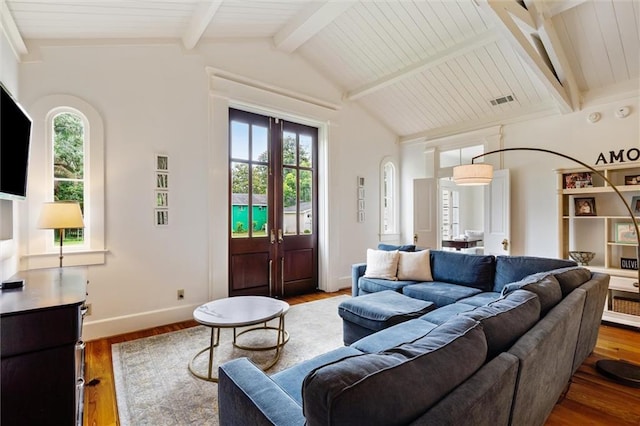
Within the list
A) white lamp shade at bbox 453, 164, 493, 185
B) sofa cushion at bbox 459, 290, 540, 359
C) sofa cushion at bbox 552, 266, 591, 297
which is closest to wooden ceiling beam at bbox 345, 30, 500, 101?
white lamp shade at bbox 453, 164, 493, 185

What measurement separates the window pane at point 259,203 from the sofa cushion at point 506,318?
11.4ft

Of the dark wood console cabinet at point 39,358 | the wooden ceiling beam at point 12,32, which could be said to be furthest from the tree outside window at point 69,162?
the dark wood console cabinet at point 39,358

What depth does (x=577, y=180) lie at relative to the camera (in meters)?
4.00

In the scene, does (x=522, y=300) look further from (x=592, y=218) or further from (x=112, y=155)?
(x=112, y=155)

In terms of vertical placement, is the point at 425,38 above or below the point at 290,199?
above

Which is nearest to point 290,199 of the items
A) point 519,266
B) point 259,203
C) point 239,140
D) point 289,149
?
point 259,203

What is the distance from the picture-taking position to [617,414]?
204 cm

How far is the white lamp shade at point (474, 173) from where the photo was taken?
11.4 feet

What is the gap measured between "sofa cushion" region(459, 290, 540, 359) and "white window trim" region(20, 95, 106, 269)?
346 cm

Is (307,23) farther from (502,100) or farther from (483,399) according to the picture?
(483,399)

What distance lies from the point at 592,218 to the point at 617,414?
110 inches

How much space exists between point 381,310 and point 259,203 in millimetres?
2566

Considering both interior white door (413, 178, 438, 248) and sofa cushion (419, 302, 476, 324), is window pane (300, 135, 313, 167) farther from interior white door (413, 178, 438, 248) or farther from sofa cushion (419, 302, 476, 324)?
sofa cushion (419, 302, 476, 324)

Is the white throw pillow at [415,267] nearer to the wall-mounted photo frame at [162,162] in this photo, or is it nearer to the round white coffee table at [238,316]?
the round white coffee table at [238,316]
